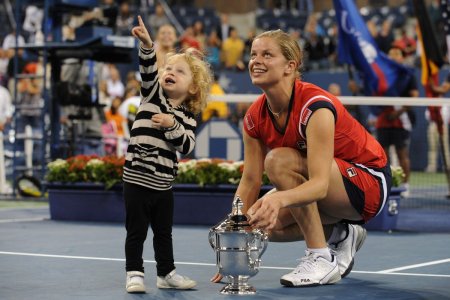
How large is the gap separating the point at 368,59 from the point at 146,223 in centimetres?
797

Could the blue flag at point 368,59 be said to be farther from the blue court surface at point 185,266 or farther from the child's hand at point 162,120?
the child's hand at point 162,120

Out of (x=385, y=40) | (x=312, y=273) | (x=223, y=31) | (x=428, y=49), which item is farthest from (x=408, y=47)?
(x=312, y=273)

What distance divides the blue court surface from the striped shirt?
24.8 inches

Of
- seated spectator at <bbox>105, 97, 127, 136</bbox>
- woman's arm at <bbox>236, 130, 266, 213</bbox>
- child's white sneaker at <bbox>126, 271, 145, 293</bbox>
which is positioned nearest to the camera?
child's white sneaker at <bbox>126, 271, 145, 293</bbox>

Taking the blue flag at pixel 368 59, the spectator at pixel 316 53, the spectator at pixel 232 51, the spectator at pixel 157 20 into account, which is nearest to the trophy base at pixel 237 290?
the blue flag at pixel 368 59

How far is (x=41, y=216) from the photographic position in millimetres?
11078

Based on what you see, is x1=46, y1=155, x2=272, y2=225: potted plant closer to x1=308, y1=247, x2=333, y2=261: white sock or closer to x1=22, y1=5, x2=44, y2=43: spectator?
x1=308, y1=247, x2=333, y2=261: white sock

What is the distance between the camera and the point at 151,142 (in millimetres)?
5816

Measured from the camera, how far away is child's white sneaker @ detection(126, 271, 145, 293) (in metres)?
5.61

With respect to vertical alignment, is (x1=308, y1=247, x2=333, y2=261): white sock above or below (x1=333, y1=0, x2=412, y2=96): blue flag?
below

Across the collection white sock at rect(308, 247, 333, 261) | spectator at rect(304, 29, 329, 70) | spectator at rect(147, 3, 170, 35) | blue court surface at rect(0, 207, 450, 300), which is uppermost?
spectator at rect(147, 3, 170, 35)

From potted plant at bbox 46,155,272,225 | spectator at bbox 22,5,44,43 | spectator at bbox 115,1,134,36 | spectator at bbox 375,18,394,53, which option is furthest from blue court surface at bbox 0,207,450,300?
spectator at bbox 115,1,134,36

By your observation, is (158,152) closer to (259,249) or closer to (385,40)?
(259,249)

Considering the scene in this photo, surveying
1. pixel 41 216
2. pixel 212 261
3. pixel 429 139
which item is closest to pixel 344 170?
pixel 212 261
